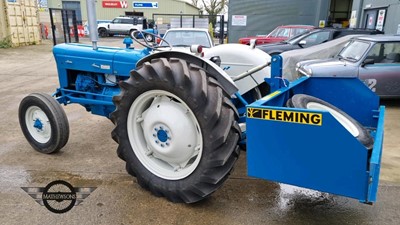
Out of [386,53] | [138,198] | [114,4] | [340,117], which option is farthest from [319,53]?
[114,4]

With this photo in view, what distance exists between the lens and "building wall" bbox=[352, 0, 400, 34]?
468 inches

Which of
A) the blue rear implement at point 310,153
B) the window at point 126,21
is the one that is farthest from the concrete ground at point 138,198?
the window at point 126,21

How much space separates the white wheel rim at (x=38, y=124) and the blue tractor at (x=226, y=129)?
6.2 inches

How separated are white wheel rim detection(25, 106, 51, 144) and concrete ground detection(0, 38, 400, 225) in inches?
8.3

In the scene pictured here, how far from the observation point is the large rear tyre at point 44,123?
3834mm

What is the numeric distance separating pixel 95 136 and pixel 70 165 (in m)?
1.03

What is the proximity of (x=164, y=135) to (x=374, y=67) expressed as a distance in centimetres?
539

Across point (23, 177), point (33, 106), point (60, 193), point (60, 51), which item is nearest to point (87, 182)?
point (60, 193)

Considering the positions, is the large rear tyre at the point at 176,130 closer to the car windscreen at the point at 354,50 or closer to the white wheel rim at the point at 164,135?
the white wheel rim at the point at 164,135

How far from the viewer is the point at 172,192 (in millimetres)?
2904

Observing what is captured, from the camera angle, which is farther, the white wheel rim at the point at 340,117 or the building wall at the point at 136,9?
the building wall at the point at 136,9

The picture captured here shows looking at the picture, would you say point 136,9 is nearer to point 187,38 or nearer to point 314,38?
point 314,38

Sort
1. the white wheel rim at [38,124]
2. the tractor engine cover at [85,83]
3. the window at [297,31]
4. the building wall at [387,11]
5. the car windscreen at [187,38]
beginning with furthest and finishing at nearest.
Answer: the window at [297,31] → the building wall at [387,11] → the car windscreen at [187,38] → the tractor engine cover at [85,83] → the white wheel rim at [38,124]

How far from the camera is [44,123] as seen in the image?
4.01 m
